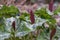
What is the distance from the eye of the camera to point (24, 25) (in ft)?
4.13

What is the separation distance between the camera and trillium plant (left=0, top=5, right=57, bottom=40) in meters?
1.20

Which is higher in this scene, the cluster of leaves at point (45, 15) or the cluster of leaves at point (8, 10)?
the cluster of leaves at point (8, 10)

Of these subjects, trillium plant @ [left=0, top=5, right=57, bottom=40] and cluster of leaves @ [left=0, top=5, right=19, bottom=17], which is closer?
trillium plant @ [left=0, top=5, right=57, bottom=40]

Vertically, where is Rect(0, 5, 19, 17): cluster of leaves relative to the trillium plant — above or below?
above

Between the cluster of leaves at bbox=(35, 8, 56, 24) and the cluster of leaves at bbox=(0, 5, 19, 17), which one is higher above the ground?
the cluster of leaves at bbox=(0, 5, 19, 17)

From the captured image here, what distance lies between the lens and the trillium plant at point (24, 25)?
120 centimetres

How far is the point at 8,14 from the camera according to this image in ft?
4.62

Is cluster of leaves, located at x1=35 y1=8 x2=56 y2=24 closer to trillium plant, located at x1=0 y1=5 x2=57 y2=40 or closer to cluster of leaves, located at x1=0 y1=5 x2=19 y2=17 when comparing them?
trillium plant, located at x1=0 y1=5 x2=57 y2=40

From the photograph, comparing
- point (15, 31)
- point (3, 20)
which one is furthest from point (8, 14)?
point (15, 31)

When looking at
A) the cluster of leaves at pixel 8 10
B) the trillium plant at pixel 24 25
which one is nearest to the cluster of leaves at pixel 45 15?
the trillium plant at pixel 24 25

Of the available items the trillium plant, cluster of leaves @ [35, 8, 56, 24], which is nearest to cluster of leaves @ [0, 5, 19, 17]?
the trillium plant

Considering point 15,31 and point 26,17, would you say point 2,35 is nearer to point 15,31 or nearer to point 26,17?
point 15,31

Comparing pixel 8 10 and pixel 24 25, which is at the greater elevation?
pixel 8 10

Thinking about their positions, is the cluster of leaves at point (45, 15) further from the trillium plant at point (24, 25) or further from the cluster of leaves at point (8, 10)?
the cluster of leaves at point (8, 10)
